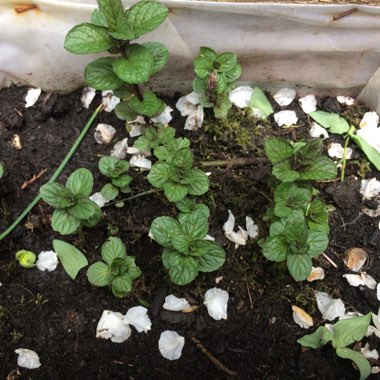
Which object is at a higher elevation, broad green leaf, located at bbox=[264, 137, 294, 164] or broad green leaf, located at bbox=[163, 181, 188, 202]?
broad green leaf, located at bbox=[264, 137, 294, 164]

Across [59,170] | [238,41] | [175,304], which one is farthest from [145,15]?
[175,304]

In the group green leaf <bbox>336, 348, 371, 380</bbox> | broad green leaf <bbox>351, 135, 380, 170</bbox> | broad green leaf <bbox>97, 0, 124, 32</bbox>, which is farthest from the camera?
broad green leaf <bbox>351, 135, 380, 170</bbox>

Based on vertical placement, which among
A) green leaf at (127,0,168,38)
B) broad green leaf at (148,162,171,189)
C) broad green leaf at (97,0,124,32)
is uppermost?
broad green leaf at (97,0,124,32)

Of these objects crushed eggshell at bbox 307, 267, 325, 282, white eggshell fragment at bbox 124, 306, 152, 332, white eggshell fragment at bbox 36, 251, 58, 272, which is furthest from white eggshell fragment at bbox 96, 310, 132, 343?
crushed eggshell at bbox 307, 267, 325, 282

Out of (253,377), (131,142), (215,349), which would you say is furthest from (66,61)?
(253,377)

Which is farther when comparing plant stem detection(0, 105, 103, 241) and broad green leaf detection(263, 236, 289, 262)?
plant stem detection(0, 105, 103, 241)

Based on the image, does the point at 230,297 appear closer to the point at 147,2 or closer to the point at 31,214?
the point at 31,214

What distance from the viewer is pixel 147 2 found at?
54.6 inches

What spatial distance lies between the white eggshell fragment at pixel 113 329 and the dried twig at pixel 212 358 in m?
0.21

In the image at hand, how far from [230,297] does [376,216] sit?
60 cm

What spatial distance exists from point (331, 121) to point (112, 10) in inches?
36.5

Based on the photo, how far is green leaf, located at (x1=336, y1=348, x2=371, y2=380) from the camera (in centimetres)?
143

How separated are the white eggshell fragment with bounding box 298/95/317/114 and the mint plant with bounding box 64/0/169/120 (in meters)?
0.64

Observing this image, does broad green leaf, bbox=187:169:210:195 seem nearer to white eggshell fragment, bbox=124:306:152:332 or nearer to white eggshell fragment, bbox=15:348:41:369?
white eggshell fragment, bbox=124:306:152:332
